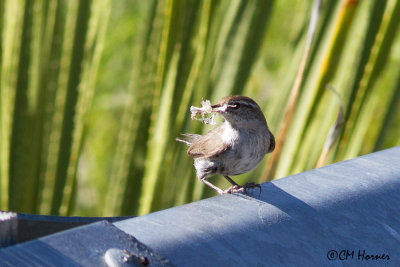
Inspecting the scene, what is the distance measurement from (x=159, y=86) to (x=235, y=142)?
2.18ft

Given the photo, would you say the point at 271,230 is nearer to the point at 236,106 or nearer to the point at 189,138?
the point at 236,106

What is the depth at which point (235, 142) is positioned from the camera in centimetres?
318

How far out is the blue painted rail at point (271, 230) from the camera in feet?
3.62

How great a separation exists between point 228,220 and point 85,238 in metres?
0.35

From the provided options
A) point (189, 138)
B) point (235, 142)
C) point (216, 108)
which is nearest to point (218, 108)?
point (216, 108)

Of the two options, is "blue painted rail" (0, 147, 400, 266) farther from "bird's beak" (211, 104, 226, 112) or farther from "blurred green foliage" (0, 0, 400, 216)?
"blurred green foliage" (0, 0, 400, 216)

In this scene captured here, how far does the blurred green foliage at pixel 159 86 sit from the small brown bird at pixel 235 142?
37cm

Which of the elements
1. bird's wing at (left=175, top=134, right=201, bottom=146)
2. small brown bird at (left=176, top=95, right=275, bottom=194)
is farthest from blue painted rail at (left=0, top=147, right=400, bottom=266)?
bird's wing at (left=175, top=134, right=201, bottom=146)

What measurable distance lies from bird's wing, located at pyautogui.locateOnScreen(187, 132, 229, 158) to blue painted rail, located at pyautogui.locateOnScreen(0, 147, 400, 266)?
144 centimetres

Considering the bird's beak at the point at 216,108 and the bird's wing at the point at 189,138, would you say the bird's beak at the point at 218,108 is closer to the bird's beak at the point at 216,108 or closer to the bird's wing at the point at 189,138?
the bird's beak at the point at 216,108

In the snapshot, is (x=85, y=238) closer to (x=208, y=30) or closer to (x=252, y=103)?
(x=252, y=103)

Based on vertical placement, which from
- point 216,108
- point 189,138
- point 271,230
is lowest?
point 189,138

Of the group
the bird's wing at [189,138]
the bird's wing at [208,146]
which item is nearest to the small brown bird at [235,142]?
the bird's wing at [208,146]

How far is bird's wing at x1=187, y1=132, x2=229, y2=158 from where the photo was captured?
317cm
